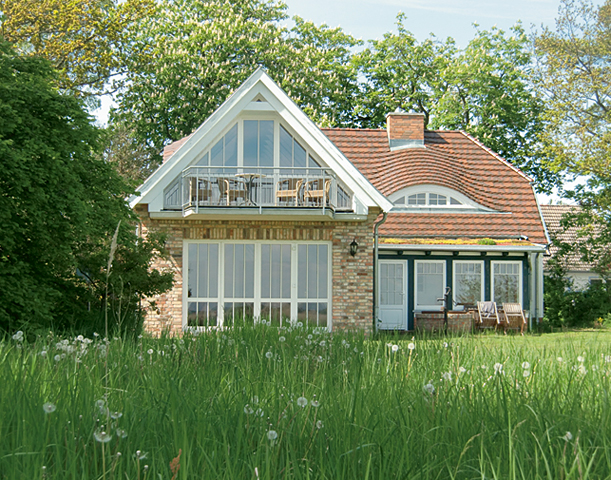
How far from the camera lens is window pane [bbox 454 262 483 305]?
1977 cm

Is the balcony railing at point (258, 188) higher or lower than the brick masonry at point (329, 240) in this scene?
higher

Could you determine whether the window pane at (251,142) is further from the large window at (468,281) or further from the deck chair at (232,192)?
the large window at (468,281)

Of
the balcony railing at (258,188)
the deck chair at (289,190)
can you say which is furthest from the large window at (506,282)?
the deck chair at (289,190)

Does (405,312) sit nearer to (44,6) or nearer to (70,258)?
(70,258)

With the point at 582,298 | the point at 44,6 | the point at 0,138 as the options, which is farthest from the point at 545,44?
the point at 0,138

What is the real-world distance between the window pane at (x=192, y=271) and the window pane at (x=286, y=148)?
3170mm

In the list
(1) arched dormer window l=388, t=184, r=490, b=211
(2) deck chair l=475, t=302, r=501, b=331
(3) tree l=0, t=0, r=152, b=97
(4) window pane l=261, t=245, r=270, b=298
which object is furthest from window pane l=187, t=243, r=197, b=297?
(3) tree l=0, t=0, r=152, b=97

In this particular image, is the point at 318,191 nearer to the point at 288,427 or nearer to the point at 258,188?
the point at 258,188

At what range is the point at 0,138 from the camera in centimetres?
806

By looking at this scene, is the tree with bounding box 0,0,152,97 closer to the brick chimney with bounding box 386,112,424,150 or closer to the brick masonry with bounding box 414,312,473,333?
the brick chimney with bounding box 386,112,424,150

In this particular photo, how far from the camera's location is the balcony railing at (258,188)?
52.0 feet

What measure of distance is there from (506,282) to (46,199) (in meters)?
15.0

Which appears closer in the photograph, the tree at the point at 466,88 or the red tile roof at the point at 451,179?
the red tile roof at the point at 451,179

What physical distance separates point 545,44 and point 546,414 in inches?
1001
